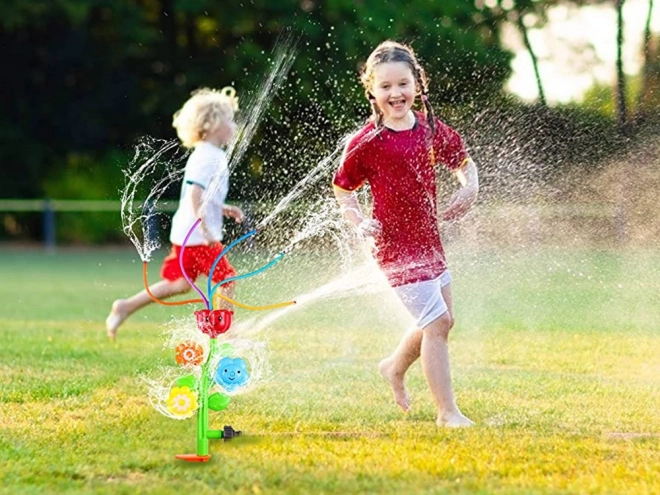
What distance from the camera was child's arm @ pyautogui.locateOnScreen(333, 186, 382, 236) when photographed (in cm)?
484

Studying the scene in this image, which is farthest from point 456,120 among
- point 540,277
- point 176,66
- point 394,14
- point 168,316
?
point 176,66

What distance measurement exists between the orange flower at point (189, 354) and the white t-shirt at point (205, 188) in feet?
9.44

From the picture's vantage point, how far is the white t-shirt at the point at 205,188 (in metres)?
6.92

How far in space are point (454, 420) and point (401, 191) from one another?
3.10ft

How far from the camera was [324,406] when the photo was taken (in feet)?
16.6

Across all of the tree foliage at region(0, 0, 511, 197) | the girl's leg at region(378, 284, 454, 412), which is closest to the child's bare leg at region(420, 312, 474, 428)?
the girl's leg at region(378, 284, 454, 412)

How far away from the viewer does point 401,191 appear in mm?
4922

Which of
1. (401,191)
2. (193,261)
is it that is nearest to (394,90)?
(401,191)

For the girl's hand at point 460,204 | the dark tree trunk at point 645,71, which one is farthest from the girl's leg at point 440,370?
the dark tree trunk at point 645,71

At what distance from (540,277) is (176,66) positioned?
15.3 metres

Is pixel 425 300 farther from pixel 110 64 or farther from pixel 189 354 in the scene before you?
pixel 110 64

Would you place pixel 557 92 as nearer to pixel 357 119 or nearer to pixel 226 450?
pixel 357 119

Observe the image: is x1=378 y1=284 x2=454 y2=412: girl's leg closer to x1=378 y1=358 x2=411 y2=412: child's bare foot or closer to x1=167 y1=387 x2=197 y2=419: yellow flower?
x1=378 y1=358 x2=411 y2=412: child's bare foot

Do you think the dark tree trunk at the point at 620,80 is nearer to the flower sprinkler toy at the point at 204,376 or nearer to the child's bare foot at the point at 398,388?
the child's bare foot at the point at 398,388
